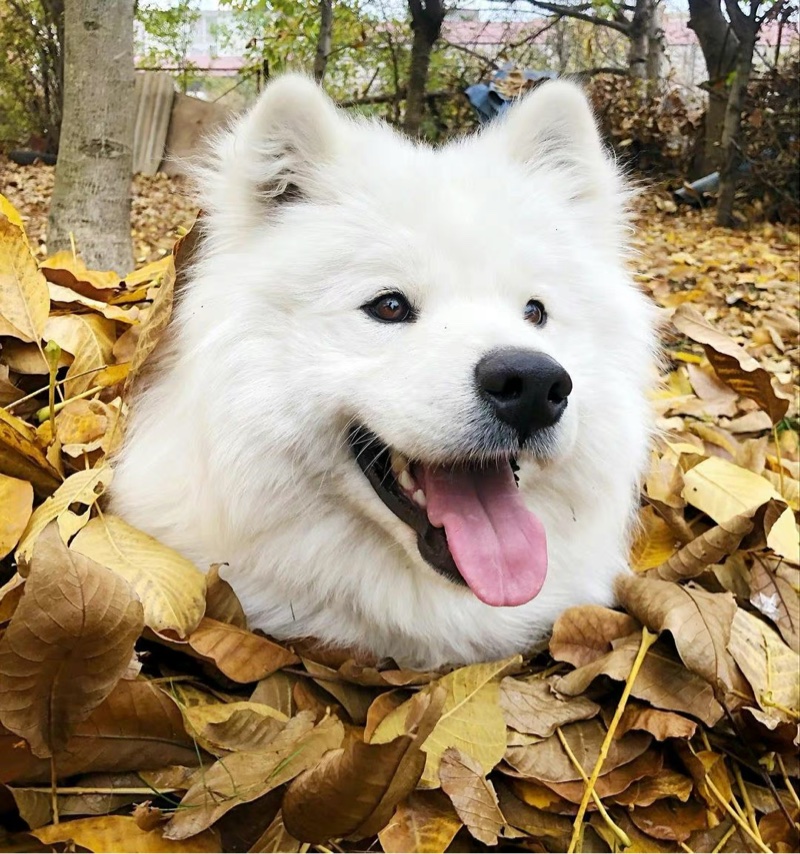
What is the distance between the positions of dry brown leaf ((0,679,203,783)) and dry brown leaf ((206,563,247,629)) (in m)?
0.36

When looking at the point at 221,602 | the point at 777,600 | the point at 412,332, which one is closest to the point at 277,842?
the point at 221,602

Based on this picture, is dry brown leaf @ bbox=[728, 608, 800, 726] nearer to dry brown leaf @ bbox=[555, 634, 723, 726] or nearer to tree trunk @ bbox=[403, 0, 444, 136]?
dry brown leaf @ bbox=[555, 634, 723, 726]

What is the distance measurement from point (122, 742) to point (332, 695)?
0.52m

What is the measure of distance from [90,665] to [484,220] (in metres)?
1.31

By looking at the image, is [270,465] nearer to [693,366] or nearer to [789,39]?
[693,366]

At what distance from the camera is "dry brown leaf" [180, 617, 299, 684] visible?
177cm

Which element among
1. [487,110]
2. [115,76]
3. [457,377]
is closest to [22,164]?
[487,110]

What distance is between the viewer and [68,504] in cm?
192

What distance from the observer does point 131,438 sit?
7.46 feet

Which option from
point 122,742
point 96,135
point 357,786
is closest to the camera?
point 357,786

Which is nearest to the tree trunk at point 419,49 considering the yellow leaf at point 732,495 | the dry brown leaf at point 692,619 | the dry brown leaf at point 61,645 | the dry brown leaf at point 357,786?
the yellow leaf at point 732,495

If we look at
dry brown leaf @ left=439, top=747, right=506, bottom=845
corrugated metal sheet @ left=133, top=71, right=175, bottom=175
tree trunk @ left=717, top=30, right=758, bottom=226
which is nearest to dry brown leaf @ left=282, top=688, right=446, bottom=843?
dry brown leaf @ left=439, top=747, right=506, bottom=845

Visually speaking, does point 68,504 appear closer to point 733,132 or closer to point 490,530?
point 490,530

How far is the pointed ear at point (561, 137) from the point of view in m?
2.30
